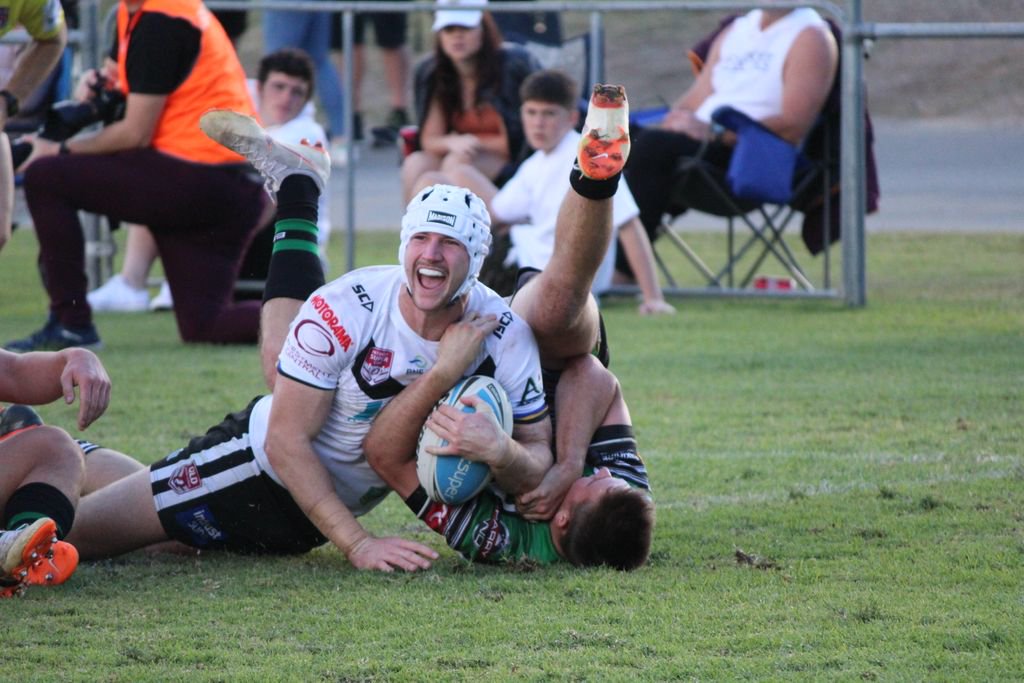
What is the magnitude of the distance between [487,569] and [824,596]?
3.28ft

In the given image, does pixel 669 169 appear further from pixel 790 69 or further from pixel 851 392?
pixel 851 392

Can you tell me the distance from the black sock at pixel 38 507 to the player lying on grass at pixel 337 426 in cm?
26

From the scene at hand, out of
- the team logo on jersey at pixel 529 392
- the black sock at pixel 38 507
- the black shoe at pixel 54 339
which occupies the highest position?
the team logo on jersey at pixel 529 392

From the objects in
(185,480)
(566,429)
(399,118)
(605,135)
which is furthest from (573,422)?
(399,118)

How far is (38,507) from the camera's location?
4.54 m

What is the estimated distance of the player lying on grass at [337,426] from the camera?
180 inches

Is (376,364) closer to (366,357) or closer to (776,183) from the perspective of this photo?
(366,357)

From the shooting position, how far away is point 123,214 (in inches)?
343

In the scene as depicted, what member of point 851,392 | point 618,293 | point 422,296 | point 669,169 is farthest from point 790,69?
point 422,296

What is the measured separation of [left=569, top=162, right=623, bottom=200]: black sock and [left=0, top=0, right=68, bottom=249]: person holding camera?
3.54 metres

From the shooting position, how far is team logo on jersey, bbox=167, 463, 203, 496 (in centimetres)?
488

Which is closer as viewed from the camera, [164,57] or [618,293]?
[164,57]

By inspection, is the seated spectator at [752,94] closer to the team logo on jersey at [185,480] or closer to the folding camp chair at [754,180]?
the folding camp chair at [754,180]

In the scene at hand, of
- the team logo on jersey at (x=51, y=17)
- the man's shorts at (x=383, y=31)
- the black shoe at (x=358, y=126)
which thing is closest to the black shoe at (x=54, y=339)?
the team logo on jersey at (x=51, y=17)
